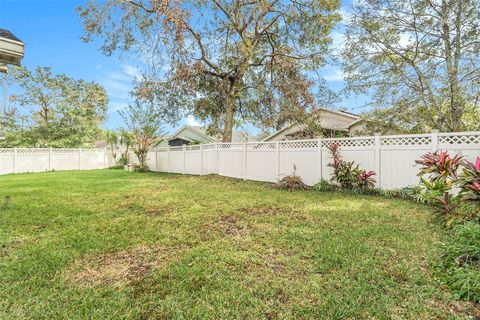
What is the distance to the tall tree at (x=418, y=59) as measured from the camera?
840 cm

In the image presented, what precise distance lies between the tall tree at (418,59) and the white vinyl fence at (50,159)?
61.0 ft

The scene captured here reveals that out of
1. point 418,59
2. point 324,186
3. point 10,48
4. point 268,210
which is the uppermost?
point 418,59

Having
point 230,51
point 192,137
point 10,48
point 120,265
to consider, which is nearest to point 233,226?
point 120,265

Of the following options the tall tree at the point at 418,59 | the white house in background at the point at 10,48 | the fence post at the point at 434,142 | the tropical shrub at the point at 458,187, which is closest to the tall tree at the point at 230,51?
the tall tree at the point at 418,59

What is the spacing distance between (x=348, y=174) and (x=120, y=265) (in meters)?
5.98

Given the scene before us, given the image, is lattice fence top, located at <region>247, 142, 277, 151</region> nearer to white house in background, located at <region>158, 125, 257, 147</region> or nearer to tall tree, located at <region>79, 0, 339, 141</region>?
tall tree, located at <region>79, 0, 339, 141</region>

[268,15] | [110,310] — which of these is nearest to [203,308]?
[110,310]

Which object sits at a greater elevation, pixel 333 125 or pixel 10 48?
pixel 333 125

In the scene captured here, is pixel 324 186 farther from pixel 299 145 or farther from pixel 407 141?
pixel 407 141

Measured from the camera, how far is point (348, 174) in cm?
708

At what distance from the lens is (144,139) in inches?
628

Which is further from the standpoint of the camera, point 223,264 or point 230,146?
point 230,146

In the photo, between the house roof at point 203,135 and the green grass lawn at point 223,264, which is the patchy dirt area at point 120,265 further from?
the house roof at point 203,135

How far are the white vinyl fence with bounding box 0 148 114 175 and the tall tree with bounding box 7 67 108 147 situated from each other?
122 inches
